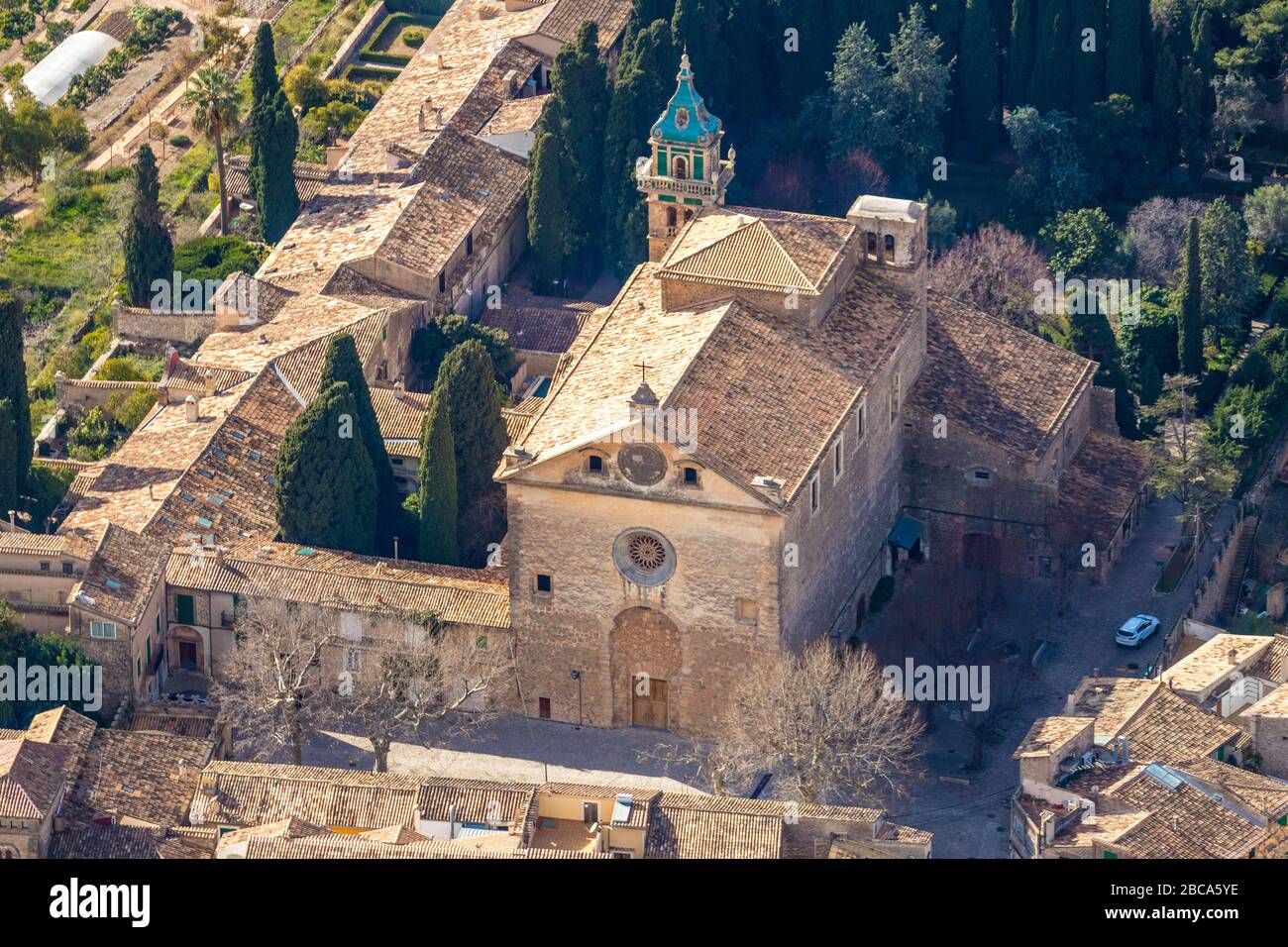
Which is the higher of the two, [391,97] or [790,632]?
[391,97]

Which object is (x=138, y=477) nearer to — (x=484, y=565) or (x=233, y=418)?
(x=233, y=418)

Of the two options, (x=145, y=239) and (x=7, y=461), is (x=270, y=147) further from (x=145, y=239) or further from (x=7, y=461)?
(x=7, y=461)

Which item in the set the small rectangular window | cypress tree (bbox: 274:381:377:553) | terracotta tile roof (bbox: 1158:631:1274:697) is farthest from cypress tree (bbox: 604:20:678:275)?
the small rectangular window

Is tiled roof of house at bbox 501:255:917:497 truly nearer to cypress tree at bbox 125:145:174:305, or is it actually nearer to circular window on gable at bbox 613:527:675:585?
circular window on gable at bbox 613:527:675:585

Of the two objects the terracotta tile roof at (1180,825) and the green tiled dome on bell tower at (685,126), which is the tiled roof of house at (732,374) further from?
the terracotta tile roof at (1180,825)

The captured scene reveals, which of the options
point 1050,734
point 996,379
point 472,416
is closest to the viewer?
point 1050,734

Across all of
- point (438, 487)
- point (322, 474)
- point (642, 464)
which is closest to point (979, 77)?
point (438, 487)
